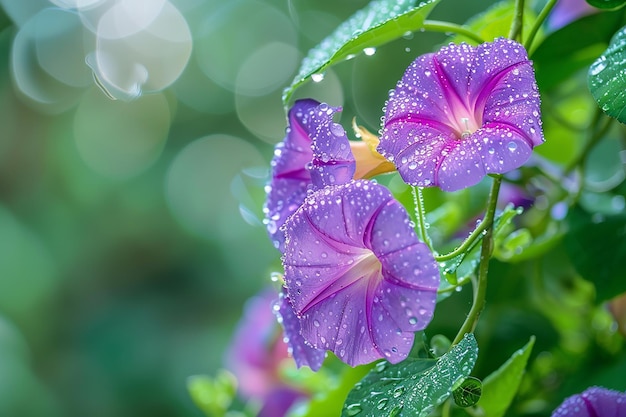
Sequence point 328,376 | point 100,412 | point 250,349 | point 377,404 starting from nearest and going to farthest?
1. point 377,404
2. point 328,376
3. point 250,349
4. point 100,412

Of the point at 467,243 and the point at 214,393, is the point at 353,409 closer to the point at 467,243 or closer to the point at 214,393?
the point at 467,243

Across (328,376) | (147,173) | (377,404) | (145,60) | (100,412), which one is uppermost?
(377,404)

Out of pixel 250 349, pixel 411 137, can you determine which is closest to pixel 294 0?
pixel 250 349

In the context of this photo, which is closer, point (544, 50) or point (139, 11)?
point (544, 50)

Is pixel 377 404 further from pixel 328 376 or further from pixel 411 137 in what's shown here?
pixel 328 376

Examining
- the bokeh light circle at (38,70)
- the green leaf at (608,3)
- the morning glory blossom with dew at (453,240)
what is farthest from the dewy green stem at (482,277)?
the bokeh light circle at (38,70)

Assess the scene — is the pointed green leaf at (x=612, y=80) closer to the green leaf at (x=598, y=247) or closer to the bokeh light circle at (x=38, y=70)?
the green leaf at (x=598, y=247)
